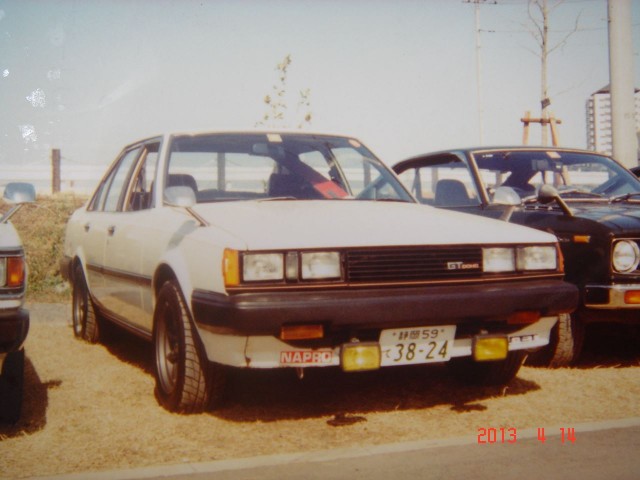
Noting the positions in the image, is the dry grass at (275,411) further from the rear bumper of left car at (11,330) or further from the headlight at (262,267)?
the headlight at (262,267)

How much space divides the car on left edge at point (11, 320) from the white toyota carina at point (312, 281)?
0.76 metres

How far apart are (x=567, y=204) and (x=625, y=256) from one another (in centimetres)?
106

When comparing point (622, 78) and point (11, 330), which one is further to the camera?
point (622, 78)

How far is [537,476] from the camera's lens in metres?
3.34

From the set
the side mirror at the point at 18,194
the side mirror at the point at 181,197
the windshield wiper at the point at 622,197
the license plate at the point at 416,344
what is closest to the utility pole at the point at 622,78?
the windshield wiper at the point at 622,197

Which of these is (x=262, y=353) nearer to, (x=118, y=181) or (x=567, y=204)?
(x=118, y=181)

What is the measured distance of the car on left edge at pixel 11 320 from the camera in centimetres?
383

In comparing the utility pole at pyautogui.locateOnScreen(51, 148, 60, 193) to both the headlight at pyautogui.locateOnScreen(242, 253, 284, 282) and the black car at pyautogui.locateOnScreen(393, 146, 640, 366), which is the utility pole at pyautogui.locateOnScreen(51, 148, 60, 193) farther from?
the headlight at pyautogui.locateOnScreen(242, 253, 284, 282)

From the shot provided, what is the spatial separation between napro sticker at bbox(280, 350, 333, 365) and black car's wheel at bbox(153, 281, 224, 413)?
46 cm

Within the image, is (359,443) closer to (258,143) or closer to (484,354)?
(484,354)

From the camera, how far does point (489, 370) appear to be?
194 inches

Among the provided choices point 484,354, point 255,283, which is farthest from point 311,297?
point 484,354

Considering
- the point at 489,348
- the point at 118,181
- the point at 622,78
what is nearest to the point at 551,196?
the point at 489,348

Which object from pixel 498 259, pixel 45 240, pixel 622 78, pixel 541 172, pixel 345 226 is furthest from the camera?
pixel 45 240
